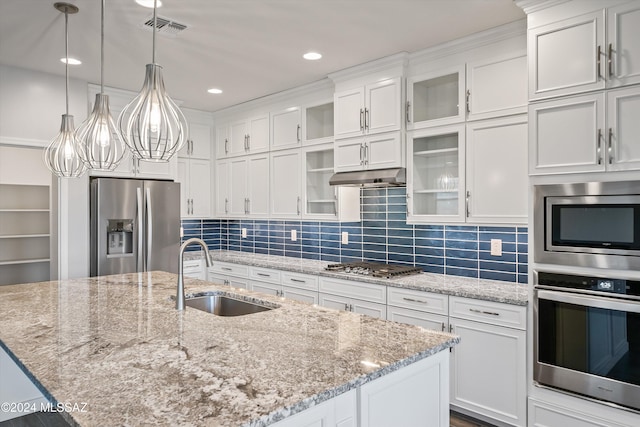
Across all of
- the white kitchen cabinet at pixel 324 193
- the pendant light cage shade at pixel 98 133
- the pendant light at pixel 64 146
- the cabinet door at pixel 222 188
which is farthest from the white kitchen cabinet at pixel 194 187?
the pendant light cage shade at pixel 98 133

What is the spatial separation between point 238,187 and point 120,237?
1398 mm

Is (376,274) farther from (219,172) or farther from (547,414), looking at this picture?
(219,172)

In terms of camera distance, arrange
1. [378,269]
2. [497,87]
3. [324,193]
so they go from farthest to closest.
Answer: [324,193], [378,269], [497,87]

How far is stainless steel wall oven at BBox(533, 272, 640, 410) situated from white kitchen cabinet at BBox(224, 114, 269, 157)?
10.3 ft

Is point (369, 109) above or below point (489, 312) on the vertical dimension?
above

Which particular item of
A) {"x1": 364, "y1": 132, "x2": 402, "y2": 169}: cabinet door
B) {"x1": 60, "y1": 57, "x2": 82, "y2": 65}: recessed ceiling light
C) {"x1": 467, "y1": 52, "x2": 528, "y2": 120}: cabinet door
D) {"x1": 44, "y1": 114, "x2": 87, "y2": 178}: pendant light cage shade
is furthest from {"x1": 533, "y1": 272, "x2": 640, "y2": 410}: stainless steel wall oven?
{"x1": 60, "y1": 57, "x2": 82, "y2": 65}: recessed ceiling light

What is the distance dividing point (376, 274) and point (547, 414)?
4.52 ft

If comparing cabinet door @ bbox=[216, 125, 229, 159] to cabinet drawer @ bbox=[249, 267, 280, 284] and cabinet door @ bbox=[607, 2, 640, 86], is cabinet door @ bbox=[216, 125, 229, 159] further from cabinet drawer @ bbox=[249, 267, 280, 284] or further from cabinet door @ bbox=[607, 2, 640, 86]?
cabinet door @ bbox=[607, 2, 640, 86]

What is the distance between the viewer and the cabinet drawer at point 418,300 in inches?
112

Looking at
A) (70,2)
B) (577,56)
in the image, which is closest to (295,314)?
(577,56)

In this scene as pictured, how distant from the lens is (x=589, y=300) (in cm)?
224

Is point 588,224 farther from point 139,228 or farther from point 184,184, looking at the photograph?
point 184,184

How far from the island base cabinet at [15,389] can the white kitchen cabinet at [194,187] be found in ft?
8.98

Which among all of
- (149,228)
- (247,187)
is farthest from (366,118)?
(149,228)
